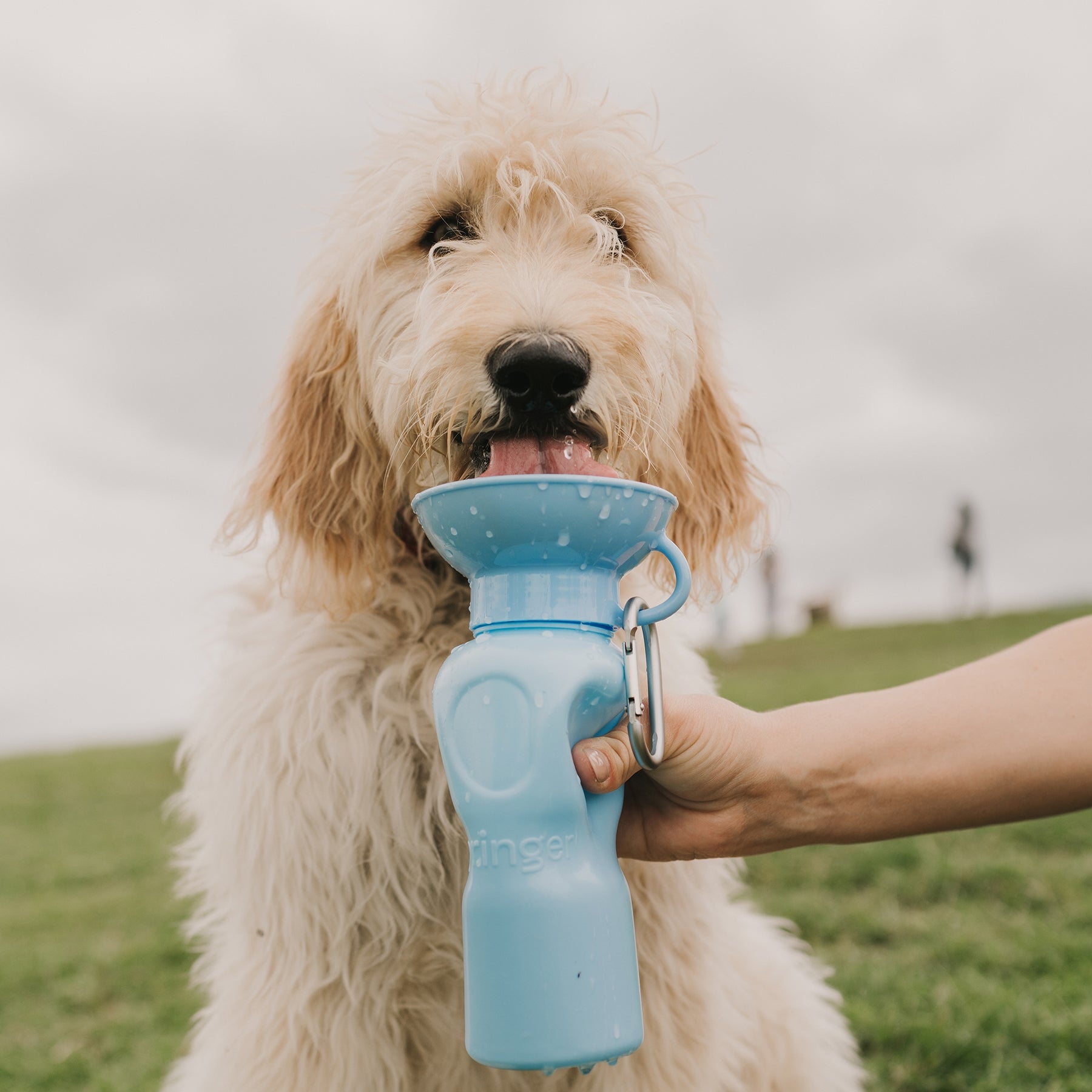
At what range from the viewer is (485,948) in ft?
Answer: 4.96

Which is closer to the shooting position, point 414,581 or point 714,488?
point 414,581

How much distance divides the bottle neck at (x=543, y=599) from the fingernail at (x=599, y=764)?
0.19 meters

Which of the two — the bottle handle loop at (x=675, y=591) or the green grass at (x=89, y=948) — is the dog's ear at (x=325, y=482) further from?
the green grass at (x=89, y=948)

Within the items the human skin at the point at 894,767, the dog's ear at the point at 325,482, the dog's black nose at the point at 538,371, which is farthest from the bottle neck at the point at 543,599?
the dog's ear at the point at 325,482

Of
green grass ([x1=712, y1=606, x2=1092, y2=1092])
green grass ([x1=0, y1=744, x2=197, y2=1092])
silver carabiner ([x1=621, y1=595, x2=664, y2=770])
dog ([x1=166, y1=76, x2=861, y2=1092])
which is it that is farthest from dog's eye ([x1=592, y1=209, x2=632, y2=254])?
green grass ([x1=0, y1=744, x2=197, y2=1092])

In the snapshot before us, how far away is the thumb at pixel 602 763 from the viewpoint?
1.56 metres

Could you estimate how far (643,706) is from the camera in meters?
1.61

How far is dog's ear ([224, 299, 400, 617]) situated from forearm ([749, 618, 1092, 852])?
40.6 inches

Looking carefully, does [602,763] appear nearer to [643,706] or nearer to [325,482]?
[643,706]

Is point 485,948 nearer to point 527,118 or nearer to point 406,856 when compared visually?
point 406,856

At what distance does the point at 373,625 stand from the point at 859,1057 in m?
2.12

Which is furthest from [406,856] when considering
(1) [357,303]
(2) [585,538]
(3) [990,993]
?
(3) [990,993]

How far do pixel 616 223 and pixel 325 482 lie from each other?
38.3 inches

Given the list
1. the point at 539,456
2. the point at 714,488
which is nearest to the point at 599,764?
the point at 539,456
